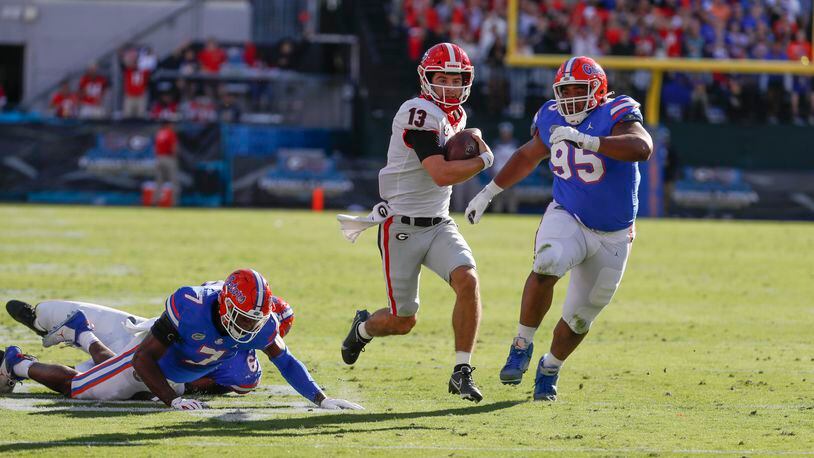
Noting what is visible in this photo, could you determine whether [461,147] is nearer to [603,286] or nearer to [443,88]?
[443,88]

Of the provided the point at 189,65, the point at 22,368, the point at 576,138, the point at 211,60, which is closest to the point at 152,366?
the point at 22,368

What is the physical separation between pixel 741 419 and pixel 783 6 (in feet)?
52.0

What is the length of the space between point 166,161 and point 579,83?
1663 cm

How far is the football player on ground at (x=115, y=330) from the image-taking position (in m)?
6.67

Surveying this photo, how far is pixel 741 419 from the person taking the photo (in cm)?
616

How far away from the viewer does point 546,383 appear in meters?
6.72

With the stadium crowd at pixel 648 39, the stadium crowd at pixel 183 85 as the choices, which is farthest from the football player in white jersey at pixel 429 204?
the stadium crowd at pixel 183 85

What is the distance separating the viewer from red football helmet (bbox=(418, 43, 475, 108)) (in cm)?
673

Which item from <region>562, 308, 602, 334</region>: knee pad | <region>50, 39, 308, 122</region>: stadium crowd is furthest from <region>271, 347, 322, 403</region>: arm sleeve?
<region>50, 39, 308, 122</region>: stadium crowd

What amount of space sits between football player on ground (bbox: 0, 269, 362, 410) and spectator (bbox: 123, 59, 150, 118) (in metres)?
19.5

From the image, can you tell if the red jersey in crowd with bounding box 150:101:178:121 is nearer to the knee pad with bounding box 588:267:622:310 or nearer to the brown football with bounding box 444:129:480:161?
the brown football with bounding box 444:129:480:161

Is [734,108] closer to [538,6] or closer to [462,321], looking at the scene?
[538,6]

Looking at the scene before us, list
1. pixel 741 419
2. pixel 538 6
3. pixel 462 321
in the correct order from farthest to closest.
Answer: pixel 538 6 → pixel 462 321 → pixel 741 419

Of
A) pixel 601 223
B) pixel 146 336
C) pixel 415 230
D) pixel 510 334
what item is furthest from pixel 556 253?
pixel 510 334
